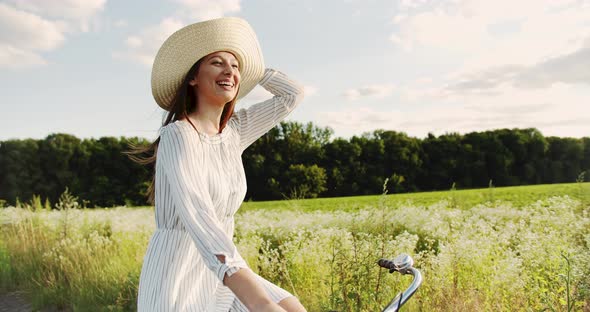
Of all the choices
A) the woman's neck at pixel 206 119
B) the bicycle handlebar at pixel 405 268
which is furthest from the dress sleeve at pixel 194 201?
the bicycle handlebar at pixel 405 268

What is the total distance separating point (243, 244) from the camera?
6.67 metres

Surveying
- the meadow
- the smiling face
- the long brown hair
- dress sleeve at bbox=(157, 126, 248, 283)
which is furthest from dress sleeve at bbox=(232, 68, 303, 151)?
the meadow

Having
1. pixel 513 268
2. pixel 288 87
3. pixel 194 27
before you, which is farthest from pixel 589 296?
pixel 194 27

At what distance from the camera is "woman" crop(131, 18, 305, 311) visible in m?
1.75

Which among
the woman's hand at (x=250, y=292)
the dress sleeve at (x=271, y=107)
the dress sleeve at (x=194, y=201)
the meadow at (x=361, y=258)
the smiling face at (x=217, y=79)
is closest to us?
the woman's hand at (x=250, y=292)

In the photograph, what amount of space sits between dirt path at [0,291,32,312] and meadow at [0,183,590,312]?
168mm

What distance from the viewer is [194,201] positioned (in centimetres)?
180

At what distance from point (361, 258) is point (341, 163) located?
21844 millimetres

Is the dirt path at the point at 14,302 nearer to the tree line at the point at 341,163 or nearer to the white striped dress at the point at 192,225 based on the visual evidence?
the white striped dress at the point at 192,225

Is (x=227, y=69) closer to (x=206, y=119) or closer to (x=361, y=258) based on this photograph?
(x=206, y=119)

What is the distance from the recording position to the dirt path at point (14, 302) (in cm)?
679

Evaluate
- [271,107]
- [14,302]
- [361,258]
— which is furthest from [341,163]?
[271,107]

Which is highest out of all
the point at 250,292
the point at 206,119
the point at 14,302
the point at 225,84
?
the point at 225,84

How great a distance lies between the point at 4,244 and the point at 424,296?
751 centimetres
